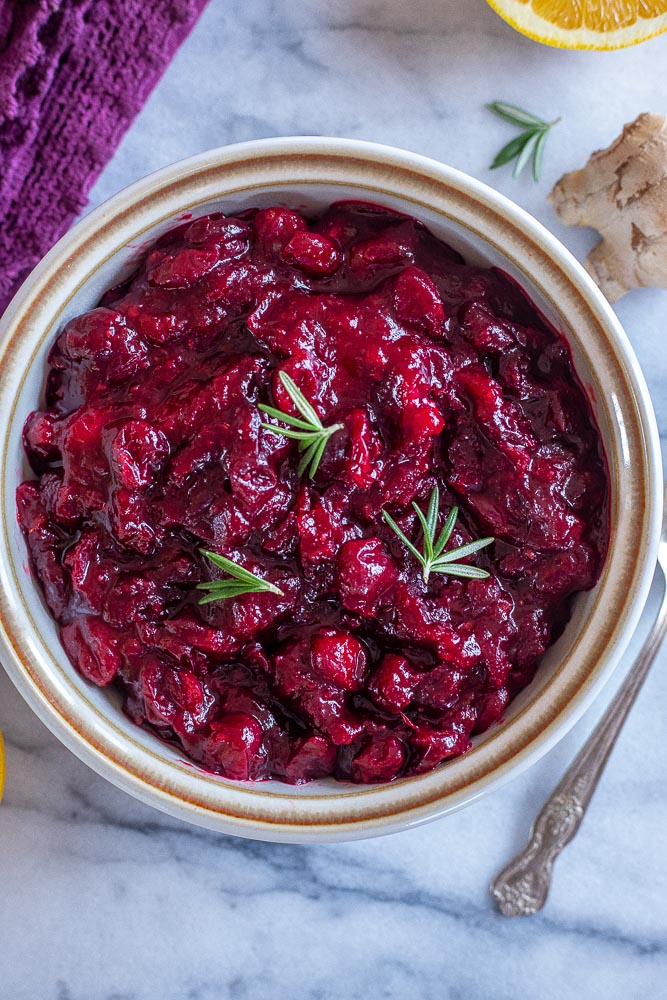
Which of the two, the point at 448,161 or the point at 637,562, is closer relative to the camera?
the point at 637,562

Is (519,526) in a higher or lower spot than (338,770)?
higher

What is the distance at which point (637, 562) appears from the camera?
7.16ft

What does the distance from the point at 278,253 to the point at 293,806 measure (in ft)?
4.42

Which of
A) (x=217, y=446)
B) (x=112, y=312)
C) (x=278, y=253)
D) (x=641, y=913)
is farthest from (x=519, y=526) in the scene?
(x=641, y=913)

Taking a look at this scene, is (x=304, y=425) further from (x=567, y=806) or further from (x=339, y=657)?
(x=567, y=806)

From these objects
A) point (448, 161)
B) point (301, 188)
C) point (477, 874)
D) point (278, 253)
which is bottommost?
point (477, 874)

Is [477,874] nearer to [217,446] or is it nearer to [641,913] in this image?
[641,913]

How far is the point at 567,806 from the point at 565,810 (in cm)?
1

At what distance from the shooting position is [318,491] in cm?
212

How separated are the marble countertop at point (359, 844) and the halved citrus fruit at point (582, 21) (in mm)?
173

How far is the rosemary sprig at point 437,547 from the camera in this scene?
204 centimetres

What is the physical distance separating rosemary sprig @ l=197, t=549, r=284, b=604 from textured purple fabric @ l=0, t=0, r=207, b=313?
111 cm

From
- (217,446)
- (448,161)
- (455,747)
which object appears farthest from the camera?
(448,161)

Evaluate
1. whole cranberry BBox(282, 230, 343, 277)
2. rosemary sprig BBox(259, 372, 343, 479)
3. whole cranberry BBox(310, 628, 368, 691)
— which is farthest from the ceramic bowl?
rosemary sprig BBox(259, 372, 343, 479)
